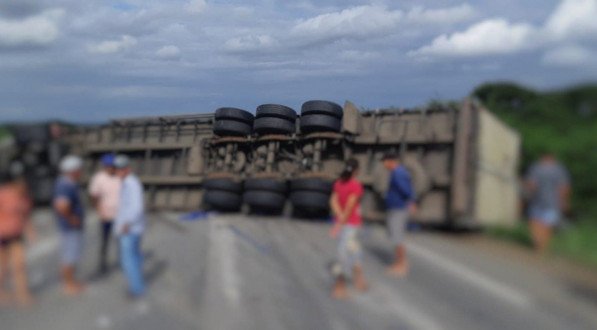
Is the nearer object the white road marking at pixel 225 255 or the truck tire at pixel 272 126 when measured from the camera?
the white road marking at pixel 225 255

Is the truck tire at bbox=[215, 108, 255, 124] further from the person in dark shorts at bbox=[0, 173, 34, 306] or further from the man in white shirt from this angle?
the person in dark shorts at bbox=[0, 173, 34, 306]

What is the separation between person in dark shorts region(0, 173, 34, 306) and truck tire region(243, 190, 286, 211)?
134cm

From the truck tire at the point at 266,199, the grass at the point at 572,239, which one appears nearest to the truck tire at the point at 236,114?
the truck tire at the point at 266,199

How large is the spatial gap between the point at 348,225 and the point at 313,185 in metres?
0.35

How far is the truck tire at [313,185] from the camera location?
142 inches

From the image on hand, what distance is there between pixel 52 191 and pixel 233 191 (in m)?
1.11

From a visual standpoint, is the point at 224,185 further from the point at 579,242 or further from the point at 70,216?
the point at 579,242

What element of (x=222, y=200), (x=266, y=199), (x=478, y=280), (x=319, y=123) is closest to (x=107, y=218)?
(x=222, y=200)

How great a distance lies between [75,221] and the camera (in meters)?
3.31

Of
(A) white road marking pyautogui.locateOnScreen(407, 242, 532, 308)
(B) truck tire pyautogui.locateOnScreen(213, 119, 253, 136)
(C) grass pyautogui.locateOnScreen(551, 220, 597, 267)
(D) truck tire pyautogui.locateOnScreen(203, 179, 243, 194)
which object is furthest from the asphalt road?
(B) truck tire pyautogui.locateOnScreen(213, 119, 253, 136)

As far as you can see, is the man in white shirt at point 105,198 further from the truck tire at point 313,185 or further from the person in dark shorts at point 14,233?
the truck tire at point 313,185

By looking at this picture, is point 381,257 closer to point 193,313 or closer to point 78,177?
point 193,313

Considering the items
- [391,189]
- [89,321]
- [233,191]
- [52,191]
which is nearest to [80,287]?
[89,321]

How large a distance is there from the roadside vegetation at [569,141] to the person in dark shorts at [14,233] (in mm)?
2766
